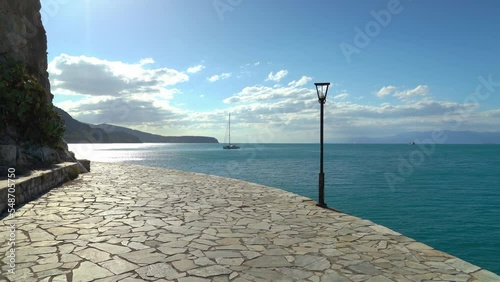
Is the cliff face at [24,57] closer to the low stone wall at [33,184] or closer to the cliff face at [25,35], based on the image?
the cliff face at [25,35]

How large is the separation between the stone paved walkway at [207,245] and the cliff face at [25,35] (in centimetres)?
834

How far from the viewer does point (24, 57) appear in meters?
13.9

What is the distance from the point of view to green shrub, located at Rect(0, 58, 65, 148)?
1130 cm

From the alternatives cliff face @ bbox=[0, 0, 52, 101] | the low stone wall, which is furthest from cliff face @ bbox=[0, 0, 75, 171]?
the low stone wall

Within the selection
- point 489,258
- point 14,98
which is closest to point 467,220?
point 489,258

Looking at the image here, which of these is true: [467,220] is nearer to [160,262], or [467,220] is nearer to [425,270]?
[425,270]

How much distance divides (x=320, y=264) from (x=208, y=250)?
1688 millimetres

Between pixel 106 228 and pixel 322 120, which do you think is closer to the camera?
pixel 106 228

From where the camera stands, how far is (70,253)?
449cm

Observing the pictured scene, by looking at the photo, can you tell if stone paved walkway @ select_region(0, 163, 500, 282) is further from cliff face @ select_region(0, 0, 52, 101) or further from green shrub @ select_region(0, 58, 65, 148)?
cliff face @ select_region(0, 0, 52, 101)

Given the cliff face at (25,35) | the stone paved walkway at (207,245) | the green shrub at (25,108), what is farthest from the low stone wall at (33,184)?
the cliff face at (25,35)

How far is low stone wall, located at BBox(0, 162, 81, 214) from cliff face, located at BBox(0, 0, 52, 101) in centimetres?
598

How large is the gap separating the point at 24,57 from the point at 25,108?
3771 mm

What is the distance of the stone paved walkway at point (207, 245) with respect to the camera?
4.00 m
